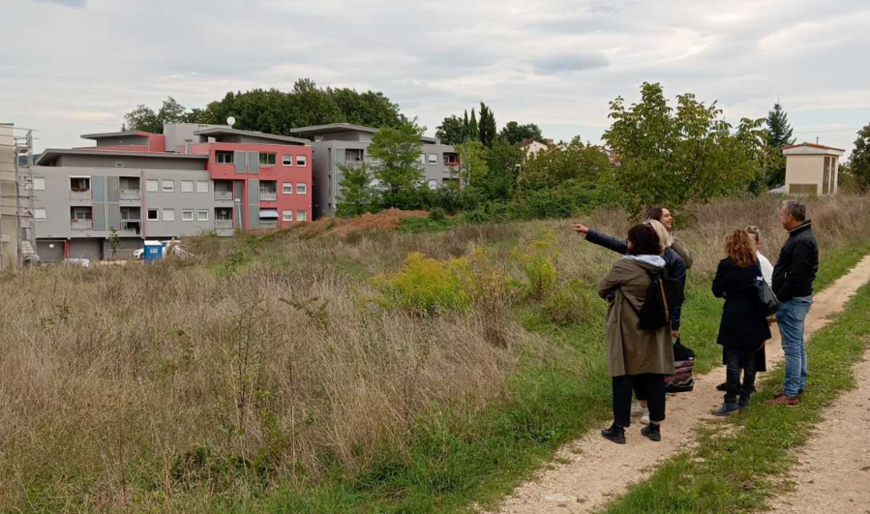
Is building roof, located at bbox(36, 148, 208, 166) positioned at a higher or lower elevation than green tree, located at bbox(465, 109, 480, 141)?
lower

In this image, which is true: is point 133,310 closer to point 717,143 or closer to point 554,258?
point 554,258

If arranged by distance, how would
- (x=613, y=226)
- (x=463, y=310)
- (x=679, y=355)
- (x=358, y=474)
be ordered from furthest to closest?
(x=613, y=226)
(x=463, y=310)
(x=679, y=355)
(x=358, y=474)

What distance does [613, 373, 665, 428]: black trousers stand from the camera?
5.87m

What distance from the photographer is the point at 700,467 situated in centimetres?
532

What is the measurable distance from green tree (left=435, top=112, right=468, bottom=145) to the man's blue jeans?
3754 inches

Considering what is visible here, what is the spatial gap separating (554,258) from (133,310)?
805 centimetres

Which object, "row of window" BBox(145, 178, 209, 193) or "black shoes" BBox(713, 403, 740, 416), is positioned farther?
"row of window" BBox(145, 178, 209, 193)

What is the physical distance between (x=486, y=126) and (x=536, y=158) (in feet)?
119

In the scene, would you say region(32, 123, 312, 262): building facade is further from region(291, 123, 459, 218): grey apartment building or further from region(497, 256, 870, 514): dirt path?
region(497, 256, 870, 514): dirt path

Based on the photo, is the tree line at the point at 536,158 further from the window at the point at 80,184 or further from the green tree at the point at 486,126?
the window at the point at 80,184

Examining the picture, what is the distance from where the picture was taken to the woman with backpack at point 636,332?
5.77 meters

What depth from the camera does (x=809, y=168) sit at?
43531 mm

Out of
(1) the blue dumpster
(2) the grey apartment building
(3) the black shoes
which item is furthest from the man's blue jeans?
(2) the grey apartment building

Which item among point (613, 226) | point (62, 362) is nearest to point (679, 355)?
point (62, 362)
